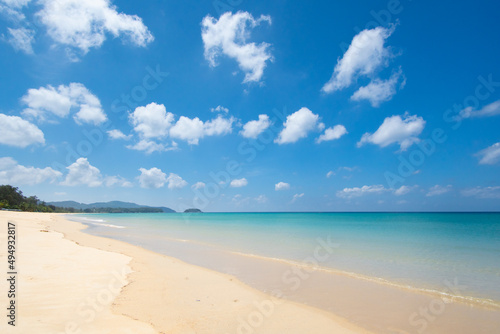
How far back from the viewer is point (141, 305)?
616 centimetres

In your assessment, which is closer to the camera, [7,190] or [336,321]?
[336,321]

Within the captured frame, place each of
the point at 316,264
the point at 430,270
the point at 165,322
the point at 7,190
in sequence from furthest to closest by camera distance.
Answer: the point at 7,190, the point at 316,264, the point at 430,270, the point at 165,322

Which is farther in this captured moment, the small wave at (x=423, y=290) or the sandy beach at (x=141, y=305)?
A: the small wave at (x=423, y=290)

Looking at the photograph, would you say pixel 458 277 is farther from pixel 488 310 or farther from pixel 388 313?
pixel 388 313

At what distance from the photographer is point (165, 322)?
531 centimetres

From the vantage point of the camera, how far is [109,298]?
20.7ft

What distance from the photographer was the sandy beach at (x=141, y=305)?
193 inches

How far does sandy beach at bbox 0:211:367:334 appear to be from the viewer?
490 centimetres

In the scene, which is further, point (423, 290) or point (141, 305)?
point (423, 290)

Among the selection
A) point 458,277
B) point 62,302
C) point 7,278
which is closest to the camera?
point 62,302

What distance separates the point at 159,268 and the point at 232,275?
3269mm

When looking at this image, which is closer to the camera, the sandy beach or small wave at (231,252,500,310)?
the sandy beach

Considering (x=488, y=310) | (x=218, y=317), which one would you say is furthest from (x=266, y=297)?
(x=488, y=310)

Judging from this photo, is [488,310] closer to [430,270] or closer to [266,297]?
[430,270]
